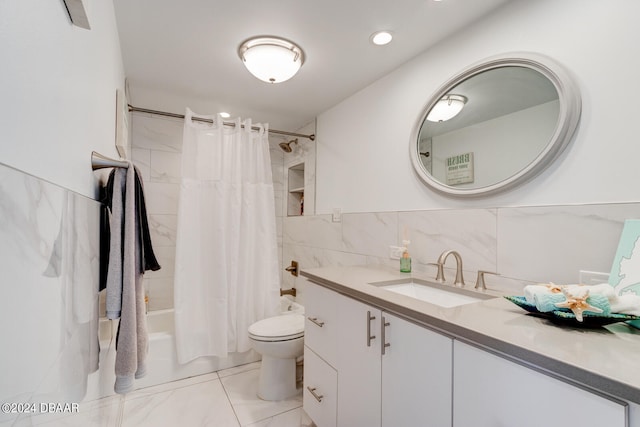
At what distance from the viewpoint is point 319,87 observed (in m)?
2.18

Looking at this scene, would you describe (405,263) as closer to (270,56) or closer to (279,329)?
(279,329)

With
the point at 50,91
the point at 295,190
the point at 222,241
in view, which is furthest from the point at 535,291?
the point at 295,190

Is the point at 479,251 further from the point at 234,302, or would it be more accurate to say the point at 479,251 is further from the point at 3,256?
the point at 234,302

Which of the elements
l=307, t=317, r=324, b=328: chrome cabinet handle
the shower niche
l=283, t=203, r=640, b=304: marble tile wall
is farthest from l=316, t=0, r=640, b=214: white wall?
the shower niche

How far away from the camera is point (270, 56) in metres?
1.63

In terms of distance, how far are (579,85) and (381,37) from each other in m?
0.94

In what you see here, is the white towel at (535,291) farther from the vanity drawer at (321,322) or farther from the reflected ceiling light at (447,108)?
the reflected ceiling light at (447,108)

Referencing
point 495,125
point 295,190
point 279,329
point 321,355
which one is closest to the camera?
point 495,125

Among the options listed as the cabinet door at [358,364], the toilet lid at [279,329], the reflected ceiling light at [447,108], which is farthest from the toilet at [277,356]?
the reflected ceiling light at [447,108]

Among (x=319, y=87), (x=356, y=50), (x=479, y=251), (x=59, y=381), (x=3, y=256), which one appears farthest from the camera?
(x=319, y=87)

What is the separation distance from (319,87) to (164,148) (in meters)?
1.65

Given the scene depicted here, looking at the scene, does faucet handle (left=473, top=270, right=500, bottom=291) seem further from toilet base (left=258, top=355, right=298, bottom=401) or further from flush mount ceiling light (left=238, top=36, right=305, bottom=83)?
flush mount ceiling light (left=238, top=36, right=305, bottom=83)

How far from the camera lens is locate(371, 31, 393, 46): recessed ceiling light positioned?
1556 mm

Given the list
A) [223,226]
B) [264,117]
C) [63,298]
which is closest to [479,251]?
[63,298]
